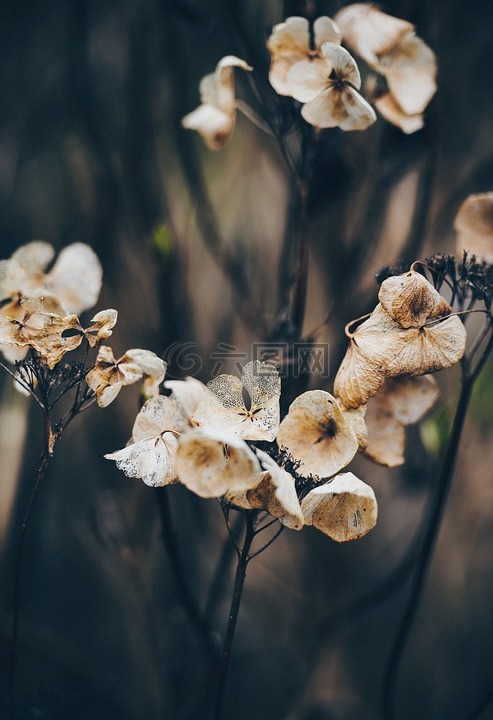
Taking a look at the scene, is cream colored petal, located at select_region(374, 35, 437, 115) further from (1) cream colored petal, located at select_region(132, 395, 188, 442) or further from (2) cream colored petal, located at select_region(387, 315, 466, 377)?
(1) cream colored petal, located at select_region(132, 395, 188, 442)

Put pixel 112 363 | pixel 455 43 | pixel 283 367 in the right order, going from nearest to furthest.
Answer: pixel 112 363 → pixel 283 367 → pixel 455 43

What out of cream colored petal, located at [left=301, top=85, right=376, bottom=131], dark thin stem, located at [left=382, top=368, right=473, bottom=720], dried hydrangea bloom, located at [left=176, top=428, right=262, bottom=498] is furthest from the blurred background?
dried hydrangea bloom, located at [left=176, top=428, right=262, bottom=498]

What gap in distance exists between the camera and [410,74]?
0.50 metres

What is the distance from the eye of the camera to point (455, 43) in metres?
0.67

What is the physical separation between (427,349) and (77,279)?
0.32 metres

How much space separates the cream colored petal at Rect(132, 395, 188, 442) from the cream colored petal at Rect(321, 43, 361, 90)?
10.7 inches

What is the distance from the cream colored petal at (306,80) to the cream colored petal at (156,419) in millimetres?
257

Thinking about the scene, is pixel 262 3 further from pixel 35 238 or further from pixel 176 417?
pixel 176 417

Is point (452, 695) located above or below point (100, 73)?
below

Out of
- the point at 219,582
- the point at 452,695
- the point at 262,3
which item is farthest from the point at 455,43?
the point at 452,695

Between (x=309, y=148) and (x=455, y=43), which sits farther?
(x=455, y=43)

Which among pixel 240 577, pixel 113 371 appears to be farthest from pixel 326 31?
pixel 240 577

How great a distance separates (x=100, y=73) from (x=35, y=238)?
226mm

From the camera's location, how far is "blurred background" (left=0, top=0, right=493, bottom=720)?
683 mm
